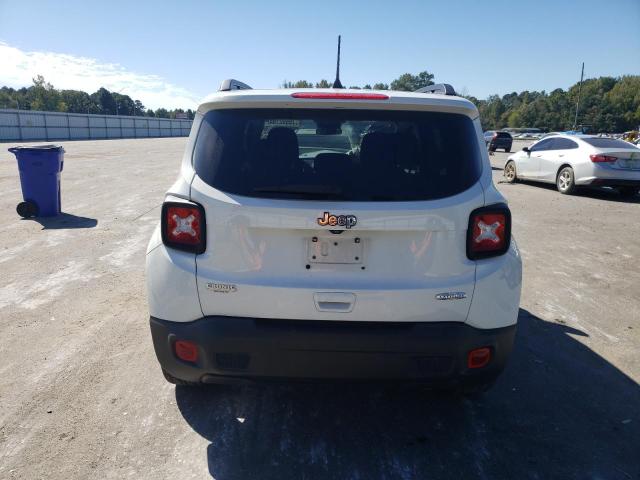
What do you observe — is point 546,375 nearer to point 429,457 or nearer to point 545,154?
point 429,457


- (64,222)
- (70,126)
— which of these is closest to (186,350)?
(64,222)

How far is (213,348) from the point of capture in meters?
2.40

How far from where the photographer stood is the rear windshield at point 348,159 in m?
2.39

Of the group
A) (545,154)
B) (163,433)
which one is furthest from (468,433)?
(545,154)

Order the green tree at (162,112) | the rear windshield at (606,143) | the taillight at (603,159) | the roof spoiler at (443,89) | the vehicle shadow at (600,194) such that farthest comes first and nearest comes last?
the green tree at (162,112) < the vehicle shadow at (600,194) < the rear windshield at (606,143) < the taillight at (603,159) < the roof spoiler at (443,89)

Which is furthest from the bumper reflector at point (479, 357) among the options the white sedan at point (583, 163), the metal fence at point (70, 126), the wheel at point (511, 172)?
the metal fence at point (70, 126)

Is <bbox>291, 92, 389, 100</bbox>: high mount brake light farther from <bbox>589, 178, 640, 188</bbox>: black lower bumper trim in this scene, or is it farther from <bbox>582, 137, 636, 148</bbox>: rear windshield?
<bbox>582, 137, 636, 148</bbox>: rear windshield

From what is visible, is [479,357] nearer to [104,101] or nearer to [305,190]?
[305,190]

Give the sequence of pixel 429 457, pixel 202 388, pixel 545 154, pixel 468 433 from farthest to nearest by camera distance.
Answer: pixel 545 154 → pixel 202 388 → pixel 468 433 → pixel 429 457

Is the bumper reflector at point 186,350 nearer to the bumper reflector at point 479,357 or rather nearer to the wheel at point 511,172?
the bumper reflector at point 479,357

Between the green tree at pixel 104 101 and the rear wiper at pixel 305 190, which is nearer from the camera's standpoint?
the rear wiper at pixel 305 190

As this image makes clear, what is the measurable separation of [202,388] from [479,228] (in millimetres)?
2099

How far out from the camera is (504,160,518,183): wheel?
15516mm

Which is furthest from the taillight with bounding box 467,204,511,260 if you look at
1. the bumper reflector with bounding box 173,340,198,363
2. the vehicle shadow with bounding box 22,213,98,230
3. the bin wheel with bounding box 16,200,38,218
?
the bin wheel with bounding box 16,200,38,218
